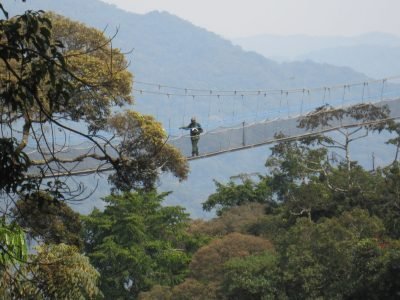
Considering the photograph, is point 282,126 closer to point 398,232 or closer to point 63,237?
point 398,232

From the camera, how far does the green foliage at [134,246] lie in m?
17.1

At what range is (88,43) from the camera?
1131cm

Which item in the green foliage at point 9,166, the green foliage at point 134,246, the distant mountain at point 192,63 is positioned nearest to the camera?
the green foliage at point 9,166

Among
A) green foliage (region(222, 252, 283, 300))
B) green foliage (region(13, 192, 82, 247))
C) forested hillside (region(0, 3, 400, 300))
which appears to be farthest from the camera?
green foliage (region(222, 252, 283, 300))

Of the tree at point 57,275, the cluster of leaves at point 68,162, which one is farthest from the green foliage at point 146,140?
the tree at point 57,275

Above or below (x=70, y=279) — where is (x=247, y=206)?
below

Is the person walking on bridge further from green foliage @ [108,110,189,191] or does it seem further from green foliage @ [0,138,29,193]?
green foliage @ [0,138,29,193]

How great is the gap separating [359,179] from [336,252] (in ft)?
18.9

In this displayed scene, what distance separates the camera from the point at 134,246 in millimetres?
17656

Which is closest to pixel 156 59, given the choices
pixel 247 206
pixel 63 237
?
pixel 247 206

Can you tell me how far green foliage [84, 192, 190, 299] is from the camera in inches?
672

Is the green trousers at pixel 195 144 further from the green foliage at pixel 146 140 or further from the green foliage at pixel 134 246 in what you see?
the green foliage at pixel 134 246

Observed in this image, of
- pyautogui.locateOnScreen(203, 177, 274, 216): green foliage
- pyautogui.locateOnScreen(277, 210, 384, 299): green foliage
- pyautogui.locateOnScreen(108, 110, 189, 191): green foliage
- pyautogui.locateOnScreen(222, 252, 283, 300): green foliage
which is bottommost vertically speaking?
pyautogui.locateOnScreen(203, 177, 274, 216): green foliage

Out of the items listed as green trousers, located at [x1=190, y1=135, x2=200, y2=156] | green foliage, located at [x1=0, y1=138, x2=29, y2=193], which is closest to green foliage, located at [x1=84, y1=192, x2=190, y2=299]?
green trousers, located at [x1=190, y1=135, x2=200, y2=156]
